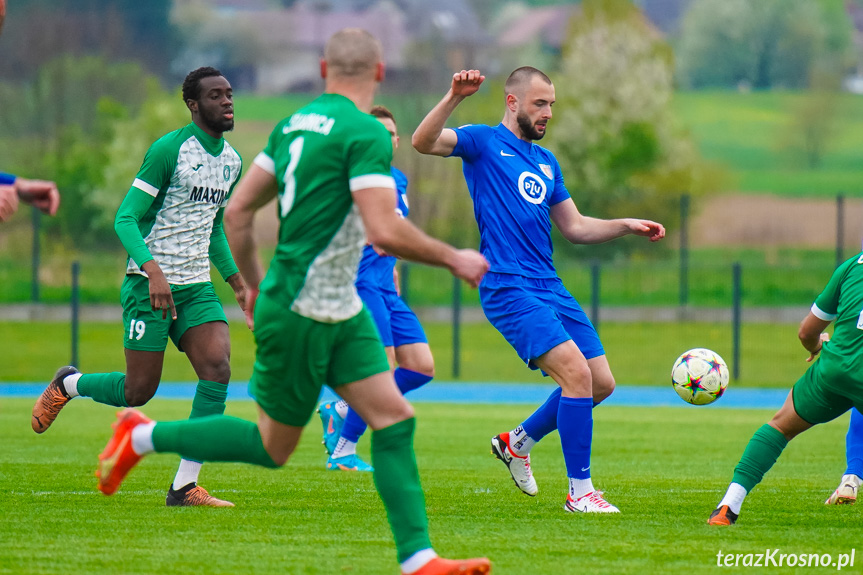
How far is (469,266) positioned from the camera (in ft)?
14.1

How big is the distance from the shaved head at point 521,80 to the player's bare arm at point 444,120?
0.51 metres

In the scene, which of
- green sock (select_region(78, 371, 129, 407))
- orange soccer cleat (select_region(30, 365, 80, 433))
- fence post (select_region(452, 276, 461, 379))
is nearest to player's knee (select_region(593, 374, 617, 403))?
green sock (select_region(78, 371, 129, 407))

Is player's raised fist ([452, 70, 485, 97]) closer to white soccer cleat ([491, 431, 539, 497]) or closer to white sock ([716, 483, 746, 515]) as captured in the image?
white soccer cleat ([491, 431, 539, 497])

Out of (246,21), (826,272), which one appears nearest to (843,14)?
(246,21)

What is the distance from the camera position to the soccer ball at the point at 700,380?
7.79 meters

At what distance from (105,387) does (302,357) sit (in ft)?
9.91

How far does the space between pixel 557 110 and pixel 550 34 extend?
31.7 metres

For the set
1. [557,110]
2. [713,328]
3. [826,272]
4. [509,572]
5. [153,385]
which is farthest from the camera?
[557,110]

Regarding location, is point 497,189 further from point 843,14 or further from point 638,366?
point 843,14

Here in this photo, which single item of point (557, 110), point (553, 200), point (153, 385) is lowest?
point (153, 385)

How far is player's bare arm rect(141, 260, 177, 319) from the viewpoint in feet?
21.4

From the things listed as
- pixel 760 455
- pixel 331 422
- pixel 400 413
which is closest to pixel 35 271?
pixel 331 422

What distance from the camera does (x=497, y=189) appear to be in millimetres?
6918

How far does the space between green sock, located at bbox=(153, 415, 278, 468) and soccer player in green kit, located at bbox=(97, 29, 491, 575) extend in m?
0.01
